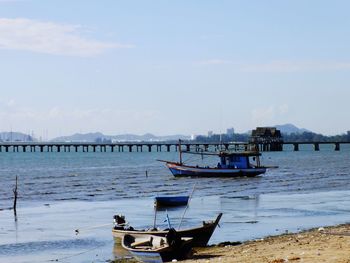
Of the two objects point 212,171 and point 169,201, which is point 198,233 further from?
point 212,171

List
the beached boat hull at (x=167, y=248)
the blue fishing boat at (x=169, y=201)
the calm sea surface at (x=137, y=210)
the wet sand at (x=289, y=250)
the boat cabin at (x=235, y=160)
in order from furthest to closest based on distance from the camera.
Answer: the boat cabin at (x=235, y=160), the blue fishing boat at (x=169, y=201), the calm sea surface at (x=137, y=210), the beached boat hull at (x=167, y=248), the wet sand at (x=289, y=250)

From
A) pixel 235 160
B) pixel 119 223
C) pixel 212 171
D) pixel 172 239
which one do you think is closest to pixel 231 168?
pixel 235 160

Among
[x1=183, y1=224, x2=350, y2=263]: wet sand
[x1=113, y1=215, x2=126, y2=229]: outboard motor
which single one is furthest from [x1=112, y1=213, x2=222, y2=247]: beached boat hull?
[x1=113, y1=215, x2=126, y2=229]: outboard motor

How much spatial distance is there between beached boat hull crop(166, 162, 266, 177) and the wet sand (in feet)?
156

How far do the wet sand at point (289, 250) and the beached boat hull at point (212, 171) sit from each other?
156 ft

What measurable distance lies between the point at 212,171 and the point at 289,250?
55.6m

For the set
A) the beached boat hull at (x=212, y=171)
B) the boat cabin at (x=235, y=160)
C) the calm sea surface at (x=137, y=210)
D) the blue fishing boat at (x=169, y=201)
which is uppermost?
the boat cabin at (x=235, y=160)

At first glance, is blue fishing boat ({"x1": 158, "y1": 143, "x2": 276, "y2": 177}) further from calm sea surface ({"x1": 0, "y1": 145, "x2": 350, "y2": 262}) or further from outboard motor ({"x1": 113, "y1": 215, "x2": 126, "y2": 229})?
outboard motor ({"x1": 113, "y1": 215, "x2": 126, "y2": 229})

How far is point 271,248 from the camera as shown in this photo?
2455 cm

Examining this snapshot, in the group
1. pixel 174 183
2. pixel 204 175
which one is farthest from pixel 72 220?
pixel 204 175

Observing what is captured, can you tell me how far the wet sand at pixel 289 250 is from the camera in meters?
20.6

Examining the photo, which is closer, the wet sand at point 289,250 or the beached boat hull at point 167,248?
the wet sand at point 289,250

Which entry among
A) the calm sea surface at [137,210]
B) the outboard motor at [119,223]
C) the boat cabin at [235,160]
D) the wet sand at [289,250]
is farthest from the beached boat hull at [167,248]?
the boat cabin at [235,160]

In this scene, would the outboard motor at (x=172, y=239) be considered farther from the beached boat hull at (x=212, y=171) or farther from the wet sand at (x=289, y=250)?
the beached boat hull at (x=212, y=171)
